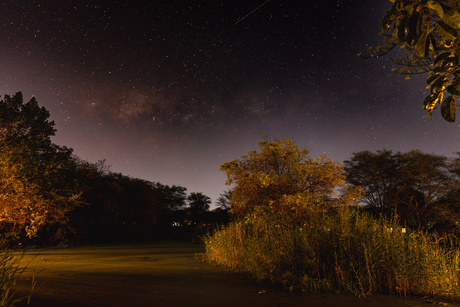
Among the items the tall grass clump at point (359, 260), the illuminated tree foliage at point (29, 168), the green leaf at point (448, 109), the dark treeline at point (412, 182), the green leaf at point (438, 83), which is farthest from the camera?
the dark treeline at point (412, 182)

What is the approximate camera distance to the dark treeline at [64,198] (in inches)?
687

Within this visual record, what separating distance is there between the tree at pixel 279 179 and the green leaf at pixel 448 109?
1550 centimetres

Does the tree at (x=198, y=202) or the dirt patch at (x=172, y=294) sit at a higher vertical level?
the tree at (x=198, y=202)

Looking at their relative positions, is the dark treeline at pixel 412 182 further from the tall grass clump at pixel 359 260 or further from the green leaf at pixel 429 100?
the green leaf at pixel 429 100

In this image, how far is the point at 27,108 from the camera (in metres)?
20.7

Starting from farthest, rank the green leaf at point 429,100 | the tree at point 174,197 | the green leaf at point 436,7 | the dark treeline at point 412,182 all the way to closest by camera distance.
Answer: the tree at point 174,197, the dark treeline at point 412,182, the green leaf at point 429,100, the green leaf at point 436,7

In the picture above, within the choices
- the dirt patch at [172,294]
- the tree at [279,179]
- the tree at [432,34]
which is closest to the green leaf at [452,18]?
the tree at [432,34]

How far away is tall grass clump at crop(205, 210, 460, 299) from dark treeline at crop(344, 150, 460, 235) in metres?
20.1

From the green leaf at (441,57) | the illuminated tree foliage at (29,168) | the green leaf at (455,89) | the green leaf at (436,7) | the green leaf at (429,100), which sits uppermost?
the illuminated tree foliage at (29,168)

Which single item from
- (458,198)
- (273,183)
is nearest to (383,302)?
(273,183)

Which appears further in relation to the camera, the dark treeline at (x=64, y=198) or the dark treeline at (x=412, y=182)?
the dark treeline at (x=412, y=182)

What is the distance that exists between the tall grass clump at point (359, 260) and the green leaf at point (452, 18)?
609 centimetres

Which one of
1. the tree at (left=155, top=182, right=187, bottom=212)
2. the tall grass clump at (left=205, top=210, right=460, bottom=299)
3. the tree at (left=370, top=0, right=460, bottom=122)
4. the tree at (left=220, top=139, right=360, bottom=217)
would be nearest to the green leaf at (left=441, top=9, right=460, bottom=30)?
the tree at (left=370, top=0, right=460, bottom=122)

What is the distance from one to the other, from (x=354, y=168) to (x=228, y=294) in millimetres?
34726
